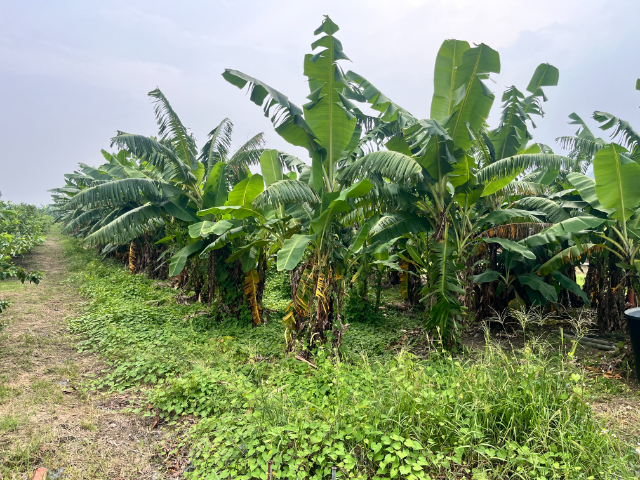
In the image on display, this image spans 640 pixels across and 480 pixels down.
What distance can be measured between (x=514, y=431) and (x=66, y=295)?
1060 centimetres

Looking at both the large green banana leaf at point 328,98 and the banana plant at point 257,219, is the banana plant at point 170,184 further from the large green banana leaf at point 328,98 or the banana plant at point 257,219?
the large green banana leaf at point 328,98

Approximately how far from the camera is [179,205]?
732cm

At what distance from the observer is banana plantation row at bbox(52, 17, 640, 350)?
Answer: 4.97 metres

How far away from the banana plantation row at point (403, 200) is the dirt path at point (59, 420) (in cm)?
207

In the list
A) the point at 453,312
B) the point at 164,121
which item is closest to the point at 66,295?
the point at 164,121

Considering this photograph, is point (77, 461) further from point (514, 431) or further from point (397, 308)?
point (397, 308)

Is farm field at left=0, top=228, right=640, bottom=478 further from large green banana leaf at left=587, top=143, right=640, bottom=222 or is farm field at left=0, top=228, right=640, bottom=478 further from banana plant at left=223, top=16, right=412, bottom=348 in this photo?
large green banana leaf at left=587, top=143, right=640, bottom=222

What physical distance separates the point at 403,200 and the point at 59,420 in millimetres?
4860

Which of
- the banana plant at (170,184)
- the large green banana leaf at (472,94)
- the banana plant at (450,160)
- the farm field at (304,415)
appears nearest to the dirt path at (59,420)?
the farm field at (304,415)

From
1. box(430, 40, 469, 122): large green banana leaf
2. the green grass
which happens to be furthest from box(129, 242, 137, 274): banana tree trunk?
box(430, 40, 469, 122): large green banana leaf

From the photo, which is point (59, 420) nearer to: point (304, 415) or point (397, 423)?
point (304, 415)

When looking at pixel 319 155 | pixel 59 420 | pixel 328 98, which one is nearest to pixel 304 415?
pixel 59 420

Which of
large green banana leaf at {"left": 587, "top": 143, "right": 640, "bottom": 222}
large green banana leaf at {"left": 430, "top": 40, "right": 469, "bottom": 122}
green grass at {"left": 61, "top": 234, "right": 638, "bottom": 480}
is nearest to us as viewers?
green grass at {"left": 61, "top": 234, "right": 638, "bottom": 480}

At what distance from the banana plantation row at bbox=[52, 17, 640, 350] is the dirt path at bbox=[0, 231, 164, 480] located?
207 cm
